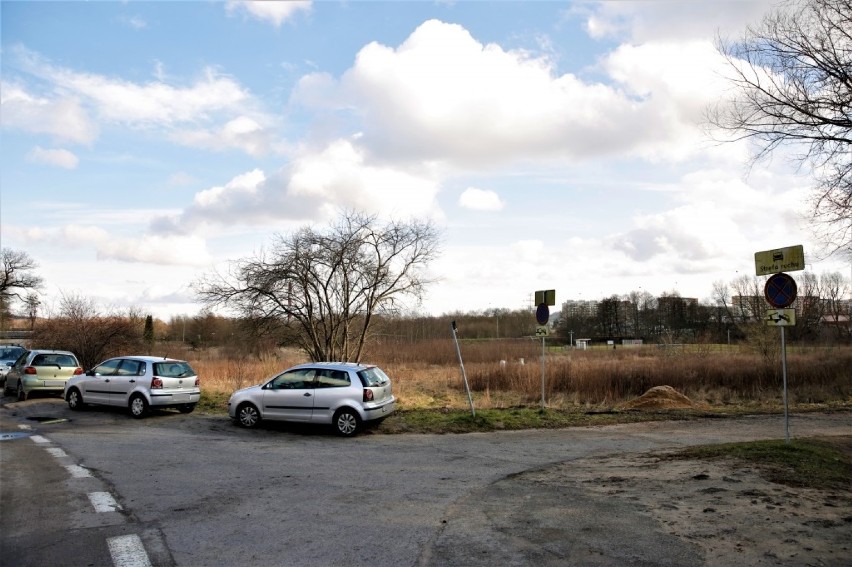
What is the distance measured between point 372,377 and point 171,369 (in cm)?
639

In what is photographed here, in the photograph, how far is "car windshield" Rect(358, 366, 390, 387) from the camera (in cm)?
1364

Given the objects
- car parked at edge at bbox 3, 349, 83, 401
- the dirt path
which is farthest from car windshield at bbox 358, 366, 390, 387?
car parked at edge at bbox 3, 349, 83, 401

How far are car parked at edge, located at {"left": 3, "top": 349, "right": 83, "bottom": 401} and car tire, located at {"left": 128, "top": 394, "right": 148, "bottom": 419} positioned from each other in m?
5.99

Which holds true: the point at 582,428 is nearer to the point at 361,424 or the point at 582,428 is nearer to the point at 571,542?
the point at 361,424

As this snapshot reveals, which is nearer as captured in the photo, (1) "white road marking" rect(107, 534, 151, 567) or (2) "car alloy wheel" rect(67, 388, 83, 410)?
(1) "white road marking" rect(107, 534, 151, 567)

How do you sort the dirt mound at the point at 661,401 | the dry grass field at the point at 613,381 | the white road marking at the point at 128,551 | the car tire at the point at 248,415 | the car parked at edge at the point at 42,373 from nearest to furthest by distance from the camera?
the white road marking at the point at 128,551 → the car tire at the point at 248,415 → the dirt mound at the point at 661,401 → the car parked at edge at the point at 42,373 → the dry grass field at the point at 613,381

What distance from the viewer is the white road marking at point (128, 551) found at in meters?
5.20

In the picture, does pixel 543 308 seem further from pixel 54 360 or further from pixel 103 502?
pixel 54 360

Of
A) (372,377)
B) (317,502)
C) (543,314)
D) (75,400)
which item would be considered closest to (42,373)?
(75,400)

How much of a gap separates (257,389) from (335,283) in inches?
326

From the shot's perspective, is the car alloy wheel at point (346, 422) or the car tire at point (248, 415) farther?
the car tire at point (248, 415)

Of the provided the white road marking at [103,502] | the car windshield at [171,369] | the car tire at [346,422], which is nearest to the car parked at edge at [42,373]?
the car windshield at [171,369]

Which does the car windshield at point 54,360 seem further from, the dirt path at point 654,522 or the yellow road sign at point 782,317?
the yellow road sign at point 782,317

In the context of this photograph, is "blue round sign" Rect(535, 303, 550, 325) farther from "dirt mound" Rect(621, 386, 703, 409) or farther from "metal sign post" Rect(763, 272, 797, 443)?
"dirt mound" Rect(621, 386, 703, 409)
